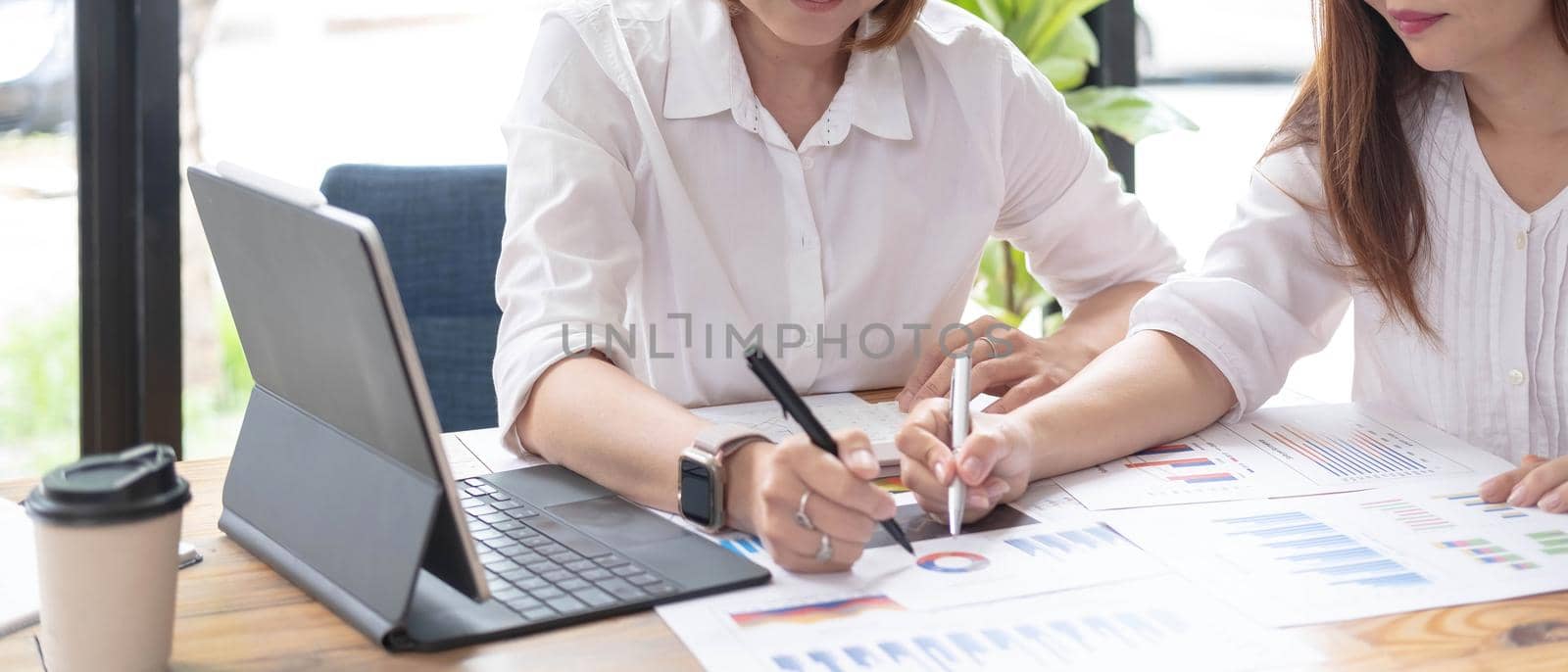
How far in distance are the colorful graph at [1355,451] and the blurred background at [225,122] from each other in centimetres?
134

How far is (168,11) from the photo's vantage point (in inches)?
93.7

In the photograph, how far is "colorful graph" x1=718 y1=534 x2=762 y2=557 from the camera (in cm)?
95

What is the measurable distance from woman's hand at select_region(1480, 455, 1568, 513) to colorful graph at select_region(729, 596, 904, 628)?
530 millimetres

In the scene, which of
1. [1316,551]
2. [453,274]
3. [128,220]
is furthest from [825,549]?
[128,220]

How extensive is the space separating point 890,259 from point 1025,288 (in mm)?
1190

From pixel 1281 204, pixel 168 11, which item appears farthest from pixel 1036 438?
pixel 168 11

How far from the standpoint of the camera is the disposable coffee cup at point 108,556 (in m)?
0.71

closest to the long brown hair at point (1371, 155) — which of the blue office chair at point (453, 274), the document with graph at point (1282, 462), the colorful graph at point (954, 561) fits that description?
the document with graph at point (1282, 462)

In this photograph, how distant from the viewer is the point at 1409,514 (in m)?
1.03

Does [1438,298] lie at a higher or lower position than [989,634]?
higher

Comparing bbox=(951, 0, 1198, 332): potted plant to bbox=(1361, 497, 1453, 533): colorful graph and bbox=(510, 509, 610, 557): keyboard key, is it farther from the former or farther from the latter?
bbox=(510, 509, 610, 557): keyboard key

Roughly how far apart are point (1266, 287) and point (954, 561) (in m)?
0.61

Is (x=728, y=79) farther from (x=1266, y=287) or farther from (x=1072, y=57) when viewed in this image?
(x=1072, y=57)

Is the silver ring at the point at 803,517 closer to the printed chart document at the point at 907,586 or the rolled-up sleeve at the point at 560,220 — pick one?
the printed chart document at the point at 907,586
